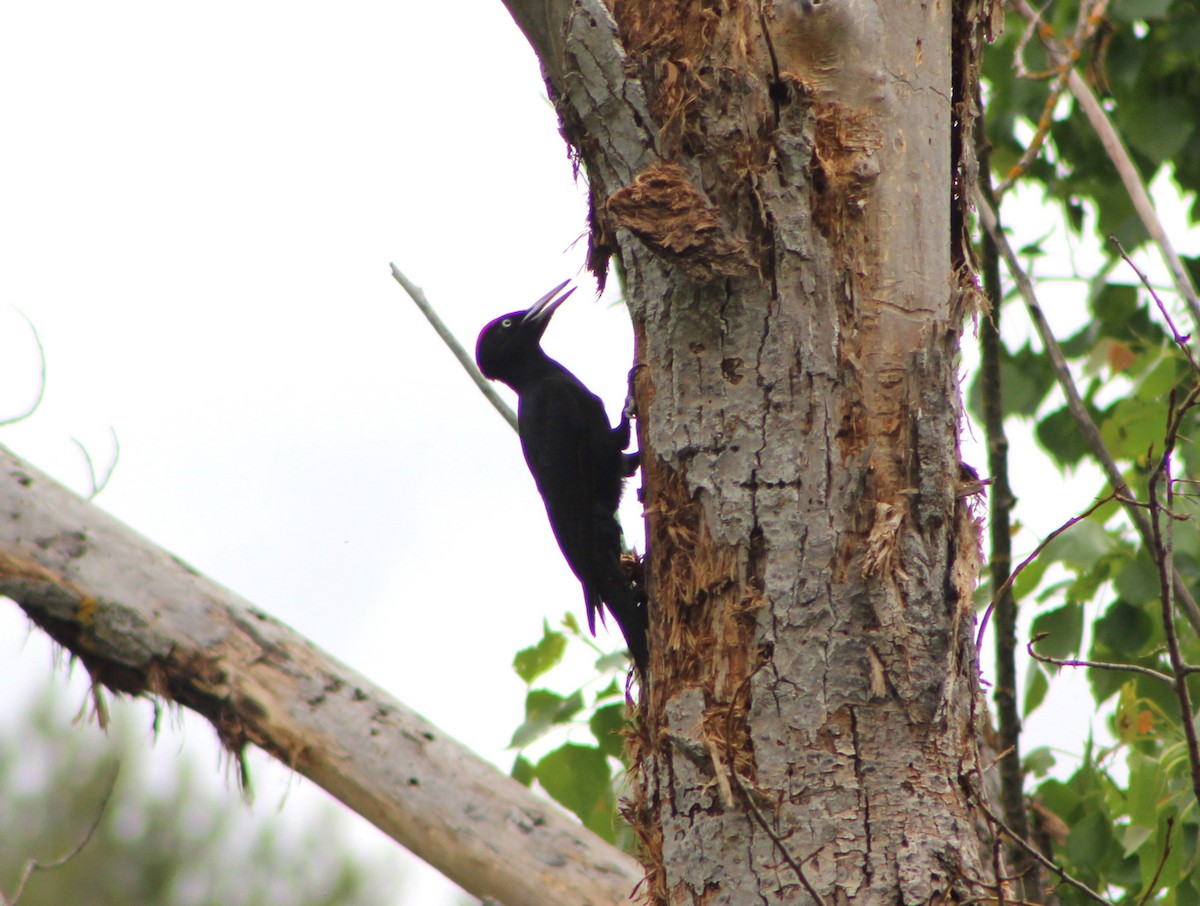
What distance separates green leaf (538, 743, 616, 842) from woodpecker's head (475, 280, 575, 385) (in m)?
1.65

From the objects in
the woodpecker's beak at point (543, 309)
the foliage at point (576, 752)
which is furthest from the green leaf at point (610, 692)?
the woodpecker's beak at point (543, 309)

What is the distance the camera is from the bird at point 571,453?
367 centimetres

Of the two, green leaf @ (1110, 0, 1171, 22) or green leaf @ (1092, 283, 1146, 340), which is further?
green leaf @ (1092, 283, 1146, 340)

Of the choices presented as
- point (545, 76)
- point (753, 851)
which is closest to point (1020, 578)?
point (753, 851)

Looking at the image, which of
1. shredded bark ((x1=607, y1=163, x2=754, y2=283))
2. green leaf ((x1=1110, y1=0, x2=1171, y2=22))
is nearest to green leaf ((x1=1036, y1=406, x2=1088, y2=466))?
green leaf ((x1=1110, y1=0, x2=1171, y2=22))

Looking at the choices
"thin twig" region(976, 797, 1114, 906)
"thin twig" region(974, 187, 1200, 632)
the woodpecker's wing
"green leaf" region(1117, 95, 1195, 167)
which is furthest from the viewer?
"green leaf" region(1117, 95, 1195, 167)

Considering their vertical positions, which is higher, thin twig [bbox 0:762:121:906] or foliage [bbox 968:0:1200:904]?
foliage [bbox 968:0:1200:904]

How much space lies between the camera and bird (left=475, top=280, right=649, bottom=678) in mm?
3674

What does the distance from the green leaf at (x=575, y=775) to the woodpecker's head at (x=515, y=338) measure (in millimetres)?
1646

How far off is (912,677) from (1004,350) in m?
2.69

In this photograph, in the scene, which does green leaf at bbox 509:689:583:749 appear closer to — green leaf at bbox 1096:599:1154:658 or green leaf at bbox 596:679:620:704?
green leaf at bbox 596:679:620:704

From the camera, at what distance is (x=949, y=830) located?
197 cm

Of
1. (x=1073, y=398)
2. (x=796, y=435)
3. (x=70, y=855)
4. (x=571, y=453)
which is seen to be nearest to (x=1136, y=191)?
(x=1073, y=398)

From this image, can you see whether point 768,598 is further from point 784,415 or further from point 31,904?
point 31,904
